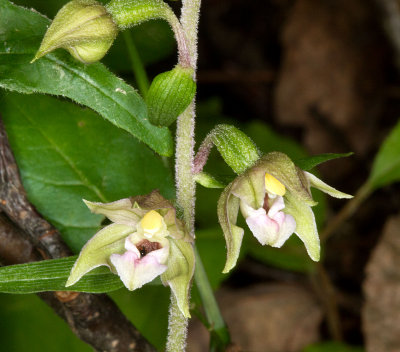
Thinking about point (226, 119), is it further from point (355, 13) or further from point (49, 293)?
point (49, 293)

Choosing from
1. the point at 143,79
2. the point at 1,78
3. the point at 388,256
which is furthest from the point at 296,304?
the point at 1,78

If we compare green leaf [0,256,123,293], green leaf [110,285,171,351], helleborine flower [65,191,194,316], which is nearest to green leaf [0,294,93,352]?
green leaf [110,285,171,351]

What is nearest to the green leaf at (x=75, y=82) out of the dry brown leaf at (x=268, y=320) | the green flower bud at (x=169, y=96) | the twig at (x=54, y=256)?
the green flower bud at (x=169, y=96)

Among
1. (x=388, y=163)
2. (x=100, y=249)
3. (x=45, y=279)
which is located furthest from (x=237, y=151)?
(x=388, y=163)

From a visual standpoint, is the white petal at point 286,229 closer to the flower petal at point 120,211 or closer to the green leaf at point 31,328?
the flower petal at point 120,211

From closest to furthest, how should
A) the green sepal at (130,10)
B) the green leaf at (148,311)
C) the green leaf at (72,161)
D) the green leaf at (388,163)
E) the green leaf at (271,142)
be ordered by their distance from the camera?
the green sepal at (130,10)
the green leaf at (72,161)
the green leaf at (148,311)
the green leaf at (388,163)
the green leaf at (271,142)

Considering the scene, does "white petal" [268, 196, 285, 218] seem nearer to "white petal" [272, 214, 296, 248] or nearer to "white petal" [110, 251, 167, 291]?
"white petal" [272, 214, 296, 248]

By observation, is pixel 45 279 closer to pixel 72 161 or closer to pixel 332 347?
pixel 72 161
